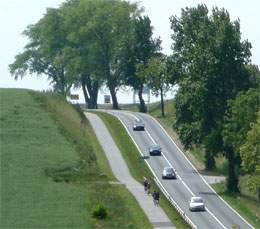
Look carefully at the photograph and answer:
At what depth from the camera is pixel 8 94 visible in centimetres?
14062

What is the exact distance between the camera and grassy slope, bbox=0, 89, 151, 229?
79.8m

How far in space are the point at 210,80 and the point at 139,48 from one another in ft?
189

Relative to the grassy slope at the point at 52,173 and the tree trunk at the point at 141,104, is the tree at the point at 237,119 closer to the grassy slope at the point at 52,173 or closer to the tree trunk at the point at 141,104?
the grassy slope at the point at 52,173

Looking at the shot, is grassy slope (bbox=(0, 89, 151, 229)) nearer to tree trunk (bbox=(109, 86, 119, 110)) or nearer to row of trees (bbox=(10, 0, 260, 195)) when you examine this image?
row of trees (bbox=(10, 0, 260, 195))

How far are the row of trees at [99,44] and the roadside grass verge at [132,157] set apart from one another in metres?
16.8

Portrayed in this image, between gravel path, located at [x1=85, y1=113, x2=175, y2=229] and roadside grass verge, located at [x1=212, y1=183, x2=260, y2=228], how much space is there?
667cm

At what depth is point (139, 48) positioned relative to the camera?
561 ft

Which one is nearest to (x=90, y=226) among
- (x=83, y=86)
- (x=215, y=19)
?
(x=215, y=19)

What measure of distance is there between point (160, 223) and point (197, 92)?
31.3 metres

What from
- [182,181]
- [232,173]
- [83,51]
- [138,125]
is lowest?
[182,181]

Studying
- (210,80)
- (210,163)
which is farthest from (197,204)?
(210,163)

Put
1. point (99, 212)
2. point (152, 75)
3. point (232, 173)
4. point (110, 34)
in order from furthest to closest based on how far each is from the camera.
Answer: point (110, 34) < point (152, 75) < point (232, 173) < point (99, 212)

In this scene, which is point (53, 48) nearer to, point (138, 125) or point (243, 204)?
point (138, 125)

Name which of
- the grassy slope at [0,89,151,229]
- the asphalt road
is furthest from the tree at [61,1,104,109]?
the grassy slope at [0,89,151,229]
